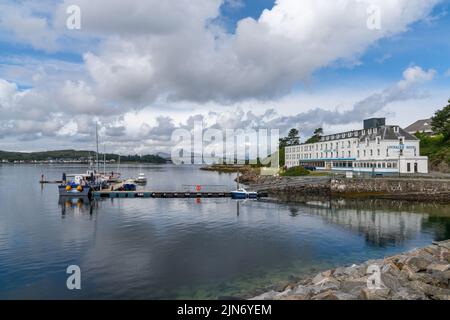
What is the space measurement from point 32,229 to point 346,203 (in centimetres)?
4783

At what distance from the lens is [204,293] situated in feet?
59.8

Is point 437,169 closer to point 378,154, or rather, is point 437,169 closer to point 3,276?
point 378,154

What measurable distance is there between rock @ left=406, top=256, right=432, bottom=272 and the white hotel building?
5393 centimetres

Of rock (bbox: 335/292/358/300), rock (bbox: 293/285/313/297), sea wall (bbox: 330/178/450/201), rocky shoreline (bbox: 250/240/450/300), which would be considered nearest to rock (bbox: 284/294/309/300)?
rocky shoreline (bbox: 250/240/450/300)

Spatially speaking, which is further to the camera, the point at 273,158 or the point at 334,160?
the point at 273,158

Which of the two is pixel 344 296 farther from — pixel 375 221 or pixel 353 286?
pixel 375 221

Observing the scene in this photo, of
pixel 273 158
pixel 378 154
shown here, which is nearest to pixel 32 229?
pixel 378 154

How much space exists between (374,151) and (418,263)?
61.7 meters

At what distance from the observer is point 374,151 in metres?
74.6

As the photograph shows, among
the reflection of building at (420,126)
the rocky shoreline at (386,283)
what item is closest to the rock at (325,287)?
the rocky shoreline at (386,283)

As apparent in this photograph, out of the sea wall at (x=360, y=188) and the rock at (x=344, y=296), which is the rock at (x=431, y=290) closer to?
the rock at (x=344, y=296)

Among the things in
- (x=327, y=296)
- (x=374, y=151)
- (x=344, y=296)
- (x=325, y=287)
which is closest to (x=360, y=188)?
(x=374, y=151)

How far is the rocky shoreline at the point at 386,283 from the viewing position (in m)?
13.6
